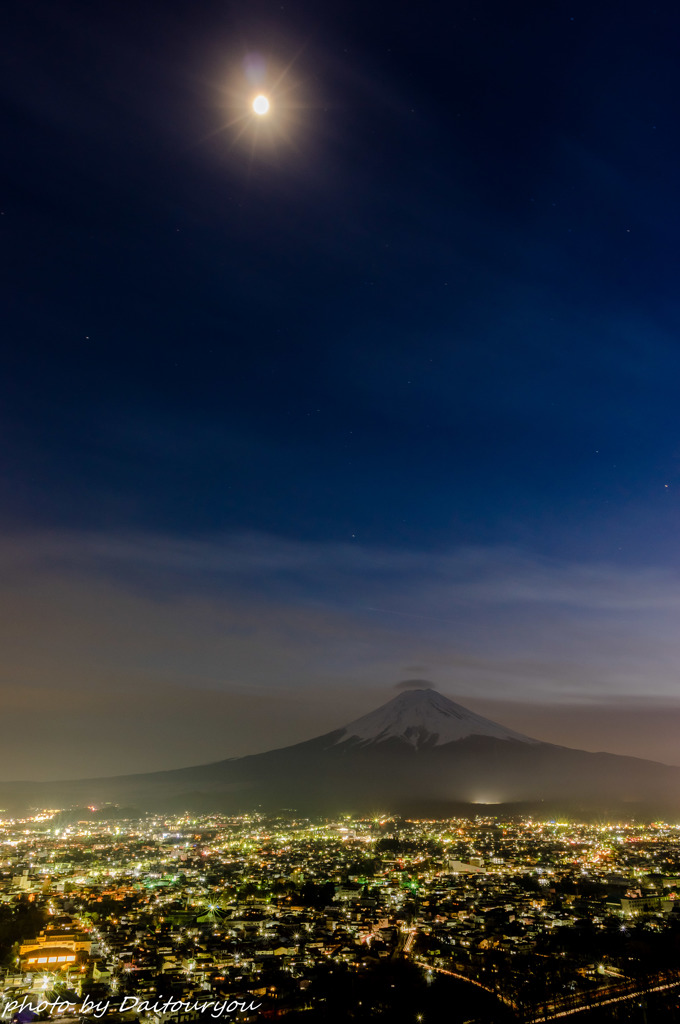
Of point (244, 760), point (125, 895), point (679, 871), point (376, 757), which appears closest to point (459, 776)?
point (376, 757)

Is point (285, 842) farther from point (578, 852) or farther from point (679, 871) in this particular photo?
point (679, 871)

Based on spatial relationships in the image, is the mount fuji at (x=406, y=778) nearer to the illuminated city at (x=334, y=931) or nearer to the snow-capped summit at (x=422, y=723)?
the snow-capped summit at (x=422, y=723)

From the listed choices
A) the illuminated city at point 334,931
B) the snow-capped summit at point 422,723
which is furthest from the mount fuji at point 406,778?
the illuminated city at point 334,931

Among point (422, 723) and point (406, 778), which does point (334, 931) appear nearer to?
point (406, 778)

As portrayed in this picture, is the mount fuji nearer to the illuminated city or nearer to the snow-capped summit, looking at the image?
the snow-capped summit

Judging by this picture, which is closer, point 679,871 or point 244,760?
point 679,871
